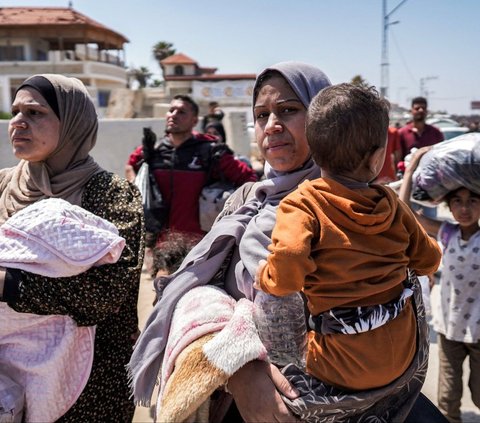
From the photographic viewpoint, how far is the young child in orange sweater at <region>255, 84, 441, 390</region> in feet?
3.80

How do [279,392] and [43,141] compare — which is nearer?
[279,392]

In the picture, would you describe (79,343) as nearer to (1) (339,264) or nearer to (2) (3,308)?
(2) (3,308)

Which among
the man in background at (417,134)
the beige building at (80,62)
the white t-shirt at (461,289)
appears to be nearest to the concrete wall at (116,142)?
the man in background at (417,134)

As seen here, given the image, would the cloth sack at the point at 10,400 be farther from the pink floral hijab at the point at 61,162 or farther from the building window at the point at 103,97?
the building window at the point at 103,97

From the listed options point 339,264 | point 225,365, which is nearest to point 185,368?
point 225,365

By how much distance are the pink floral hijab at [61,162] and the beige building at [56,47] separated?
3032 cm

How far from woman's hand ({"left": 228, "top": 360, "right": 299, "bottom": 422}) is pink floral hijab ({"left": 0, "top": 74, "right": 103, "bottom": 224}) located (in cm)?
100

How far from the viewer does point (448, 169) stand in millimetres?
2234

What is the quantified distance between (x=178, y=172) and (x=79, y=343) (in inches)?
88.7

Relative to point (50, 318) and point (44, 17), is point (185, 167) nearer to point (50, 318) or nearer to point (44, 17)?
point (50, 318)

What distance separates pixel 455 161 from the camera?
2209mm

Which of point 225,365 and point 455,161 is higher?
point 455,161

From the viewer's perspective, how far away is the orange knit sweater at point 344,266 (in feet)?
3.75

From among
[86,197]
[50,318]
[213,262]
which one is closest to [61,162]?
[86,197]
